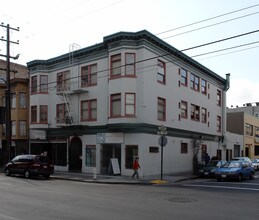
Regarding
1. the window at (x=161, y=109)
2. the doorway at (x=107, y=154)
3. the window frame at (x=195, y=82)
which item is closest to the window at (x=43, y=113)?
the doorway at (x=107, y=154)

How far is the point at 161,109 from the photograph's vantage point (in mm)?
30594

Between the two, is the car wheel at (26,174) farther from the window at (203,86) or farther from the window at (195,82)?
the window at (203,86)

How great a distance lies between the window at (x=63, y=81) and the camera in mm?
32941

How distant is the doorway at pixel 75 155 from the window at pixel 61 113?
2.10 metres

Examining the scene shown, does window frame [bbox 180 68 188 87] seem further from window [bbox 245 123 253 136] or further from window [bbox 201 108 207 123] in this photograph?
window [bbox 245 123 253 136]

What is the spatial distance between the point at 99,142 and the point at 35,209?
18.0m

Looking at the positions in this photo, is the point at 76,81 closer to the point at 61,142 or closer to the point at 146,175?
Answer: the point at 61,142

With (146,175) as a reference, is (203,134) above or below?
above

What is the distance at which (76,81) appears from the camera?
3225cm

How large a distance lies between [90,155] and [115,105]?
519 cm

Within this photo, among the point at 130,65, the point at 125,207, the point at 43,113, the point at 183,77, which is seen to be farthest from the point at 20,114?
the point at 125,207

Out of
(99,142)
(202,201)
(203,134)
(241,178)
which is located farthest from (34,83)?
(202,201)

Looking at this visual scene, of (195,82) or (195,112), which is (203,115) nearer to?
(195,112)

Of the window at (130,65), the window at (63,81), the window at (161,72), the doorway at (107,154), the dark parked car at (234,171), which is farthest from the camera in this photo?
the window at (63,81)
